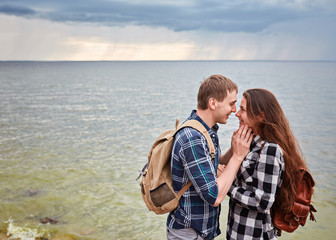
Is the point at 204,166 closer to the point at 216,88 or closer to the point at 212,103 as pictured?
Answer: the point at 212,103

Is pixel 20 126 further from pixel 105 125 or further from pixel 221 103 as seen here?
pixel 221 103

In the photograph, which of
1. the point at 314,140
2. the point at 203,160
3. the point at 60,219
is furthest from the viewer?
the point at 314,140

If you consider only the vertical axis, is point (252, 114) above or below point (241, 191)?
above

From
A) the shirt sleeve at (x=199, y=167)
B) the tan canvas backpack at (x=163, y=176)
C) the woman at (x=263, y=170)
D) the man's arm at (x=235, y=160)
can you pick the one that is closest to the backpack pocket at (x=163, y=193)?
the tan canvas backpack at (x=163, y=176)

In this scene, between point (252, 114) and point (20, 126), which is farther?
point (20, 126)

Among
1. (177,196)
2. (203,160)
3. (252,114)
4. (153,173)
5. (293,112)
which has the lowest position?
(293,112)

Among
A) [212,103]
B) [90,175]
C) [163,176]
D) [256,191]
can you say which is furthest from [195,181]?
[90,175]

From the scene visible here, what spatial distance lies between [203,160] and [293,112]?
25344 millimetres

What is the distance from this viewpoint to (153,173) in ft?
9.44

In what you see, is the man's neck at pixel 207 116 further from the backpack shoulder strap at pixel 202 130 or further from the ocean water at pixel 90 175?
the ocean water at pixel 90 175

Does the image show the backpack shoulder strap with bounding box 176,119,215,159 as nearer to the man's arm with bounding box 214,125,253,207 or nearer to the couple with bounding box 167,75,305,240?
the couple with bounding box 167,75,305,240

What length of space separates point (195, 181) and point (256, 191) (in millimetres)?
577

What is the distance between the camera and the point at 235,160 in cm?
289

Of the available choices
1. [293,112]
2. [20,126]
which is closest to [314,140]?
[293,112]
